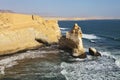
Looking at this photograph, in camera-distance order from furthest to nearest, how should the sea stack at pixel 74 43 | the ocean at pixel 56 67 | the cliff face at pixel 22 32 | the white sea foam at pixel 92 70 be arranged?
the cliff face at pixel 22 32
the sea stack at pixel 74 43
the ocean at pixel 56 67
the white sea foam at pixel 92 70

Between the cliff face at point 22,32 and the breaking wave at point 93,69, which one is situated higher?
the cliff face at point 22,32

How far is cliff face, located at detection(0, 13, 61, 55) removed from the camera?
4119cm

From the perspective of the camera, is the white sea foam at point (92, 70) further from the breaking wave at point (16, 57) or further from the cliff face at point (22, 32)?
the cliff face at point (22, 32)

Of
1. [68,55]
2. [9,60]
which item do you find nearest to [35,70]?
[9,60]

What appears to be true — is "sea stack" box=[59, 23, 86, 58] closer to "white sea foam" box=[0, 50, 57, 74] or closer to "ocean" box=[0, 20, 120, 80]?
"ocean" box=[0, 20, 120, 80]

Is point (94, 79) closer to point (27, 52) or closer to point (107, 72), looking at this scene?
point (107, 72)

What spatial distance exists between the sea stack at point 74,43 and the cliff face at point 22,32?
5798 millimetres

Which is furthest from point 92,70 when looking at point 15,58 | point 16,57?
point 16,57

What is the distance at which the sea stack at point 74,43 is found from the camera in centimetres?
3725

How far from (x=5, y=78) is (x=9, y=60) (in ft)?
Result: 28.8

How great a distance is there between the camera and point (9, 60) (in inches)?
1407

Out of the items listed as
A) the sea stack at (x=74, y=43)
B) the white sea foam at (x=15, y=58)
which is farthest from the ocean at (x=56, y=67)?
the sea stack at (x=74, y=43)

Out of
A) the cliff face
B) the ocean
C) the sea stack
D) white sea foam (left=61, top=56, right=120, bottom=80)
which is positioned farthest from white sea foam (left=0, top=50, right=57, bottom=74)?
white sea foam (left=61, top=56, right=120, bottom=80)

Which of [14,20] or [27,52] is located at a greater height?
[14,20]
